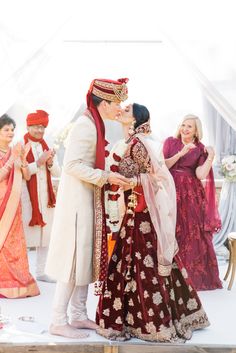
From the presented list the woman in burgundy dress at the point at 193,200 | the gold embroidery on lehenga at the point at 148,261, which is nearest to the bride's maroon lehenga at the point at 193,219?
the woman in burgundy dress at the point at 193,200

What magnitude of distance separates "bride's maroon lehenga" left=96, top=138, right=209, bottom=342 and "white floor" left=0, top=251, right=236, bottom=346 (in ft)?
0.30

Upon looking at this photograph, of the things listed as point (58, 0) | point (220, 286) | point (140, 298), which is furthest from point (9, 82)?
point (220, 286)

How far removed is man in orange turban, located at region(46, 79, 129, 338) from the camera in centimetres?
374

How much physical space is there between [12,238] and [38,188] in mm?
527

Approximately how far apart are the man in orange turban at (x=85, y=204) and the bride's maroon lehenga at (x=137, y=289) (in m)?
0.12

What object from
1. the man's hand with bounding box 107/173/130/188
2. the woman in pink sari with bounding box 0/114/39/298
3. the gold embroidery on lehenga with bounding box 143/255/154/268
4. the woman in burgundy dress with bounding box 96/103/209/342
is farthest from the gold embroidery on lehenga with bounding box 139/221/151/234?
the woman in pink sari with bounding box 0/114/39/298

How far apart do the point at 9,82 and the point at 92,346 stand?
5.39 feet

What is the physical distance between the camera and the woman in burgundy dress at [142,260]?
12.4ft

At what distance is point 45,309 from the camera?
4477 mm

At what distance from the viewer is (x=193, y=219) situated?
5.04m

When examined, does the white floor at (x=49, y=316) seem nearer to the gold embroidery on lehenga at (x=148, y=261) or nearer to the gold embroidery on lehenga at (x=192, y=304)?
the gold embroidery on lehenga at (x=192, y=304)

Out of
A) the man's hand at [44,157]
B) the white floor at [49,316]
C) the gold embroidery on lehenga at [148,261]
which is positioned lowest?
the white floor at [49,316]

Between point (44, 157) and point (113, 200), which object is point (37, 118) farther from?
point (113, 200)

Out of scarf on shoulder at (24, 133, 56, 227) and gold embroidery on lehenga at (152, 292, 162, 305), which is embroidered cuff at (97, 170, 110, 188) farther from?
scarf on shoulder at (24, 133, 56, 227)
